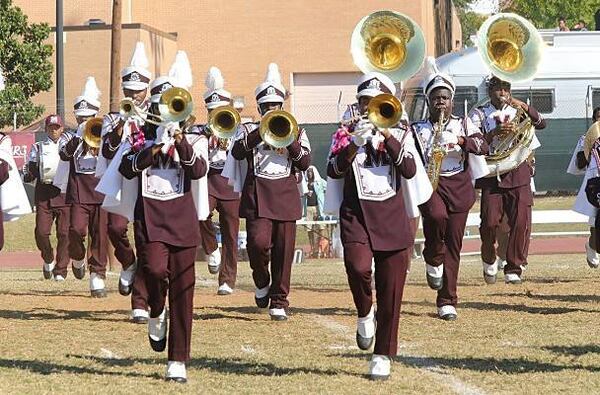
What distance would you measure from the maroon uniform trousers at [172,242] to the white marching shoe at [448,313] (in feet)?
11.7

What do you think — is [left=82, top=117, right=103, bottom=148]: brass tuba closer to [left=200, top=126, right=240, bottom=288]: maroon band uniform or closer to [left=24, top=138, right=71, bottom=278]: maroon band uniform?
[left=200, top=126, right=240, bottom=288]: maroon band uniform

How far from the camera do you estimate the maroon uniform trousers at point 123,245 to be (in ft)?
38.2

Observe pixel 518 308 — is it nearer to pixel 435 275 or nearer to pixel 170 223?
pixel 435 275

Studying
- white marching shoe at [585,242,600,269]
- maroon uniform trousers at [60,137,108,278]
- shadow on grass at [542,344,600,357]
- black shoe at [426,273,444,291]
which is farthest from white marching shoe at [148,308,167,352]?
white marching shoe at [585,242,600,269]

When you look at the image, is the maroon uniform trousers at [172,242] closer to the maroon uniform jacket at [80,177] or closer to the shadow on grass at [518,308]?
the shadow on grass at [518,308]

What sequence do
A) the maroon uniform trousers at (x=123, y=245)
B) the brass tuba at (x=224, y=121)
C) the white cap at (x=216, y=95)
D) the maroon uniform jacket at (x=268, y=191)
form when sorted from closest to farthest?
the brass tuba at (x=224, y=121) < the maroon uniform trousers at (x=123, y=245) < the maroon uniform jacket at (x=268, y=191) < the white cap at (x=216, y=95)

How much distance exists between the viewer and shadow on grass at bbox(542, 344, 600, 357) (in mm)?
10109

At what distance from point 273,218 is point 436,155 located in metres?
1.56

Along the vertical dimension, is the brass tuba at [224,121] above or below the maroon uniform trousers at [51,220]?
above

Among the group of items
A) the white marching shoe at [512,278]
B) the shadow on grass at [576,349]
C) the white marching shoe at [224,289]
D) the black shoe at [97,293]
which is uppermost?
the shadow on grass at [576,349]

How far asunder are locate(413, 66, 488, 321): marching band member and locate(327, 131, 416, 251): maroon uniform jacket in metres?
2.62

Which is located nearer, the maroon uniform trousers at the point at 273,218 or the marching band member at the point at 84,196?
the maroon uniform trousers at the point at 273,218

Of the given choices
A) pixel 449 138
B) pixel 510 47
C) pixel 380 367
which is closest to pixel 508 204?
pixel 510 47

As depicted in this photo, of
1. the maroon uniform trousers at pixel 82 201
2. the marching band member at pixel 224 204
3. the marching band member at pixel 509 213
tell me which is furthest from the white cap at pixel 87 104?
the marching band member at pixel 509 213
